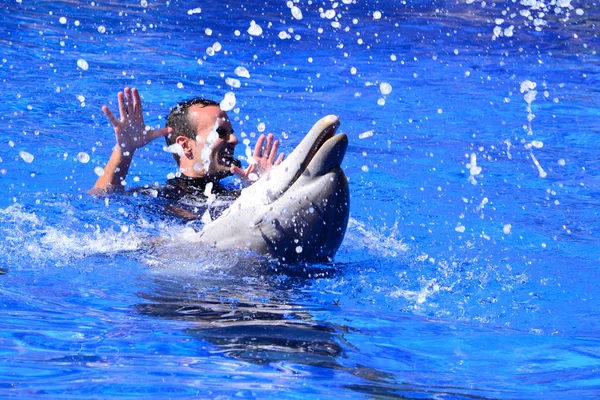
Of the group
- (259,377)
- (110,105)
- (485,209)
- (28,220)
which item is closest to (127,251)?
(28,220)

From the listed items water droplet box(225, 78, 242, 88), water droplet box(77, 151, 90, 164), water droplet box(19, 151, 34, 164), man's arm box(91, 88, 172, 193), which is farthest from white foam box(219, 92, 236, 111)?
man's arm box(91, 88, 172, 193)

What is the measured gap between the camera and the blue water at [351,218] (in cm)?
274

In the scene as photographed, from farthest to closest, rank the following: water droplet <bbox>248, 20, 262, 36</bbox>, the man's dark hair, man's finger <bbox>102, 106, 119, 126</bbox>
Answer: water droplet <bbox>248, 20, 262, 36</bbox> → the man's dark hair → man's finger <bbox>102, 106, 119, 126</bbox>

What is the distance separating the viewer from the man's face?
5.06 metres

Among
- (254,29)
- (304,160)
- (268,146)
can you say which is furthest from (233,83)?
(304,160)

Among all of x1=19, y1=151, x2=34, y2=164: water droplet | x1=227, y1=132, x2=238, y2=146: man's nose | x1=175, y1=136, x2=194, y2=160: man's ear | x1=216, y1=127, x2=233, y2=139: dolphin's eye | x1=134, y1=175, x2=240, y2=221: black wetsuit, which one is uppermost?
x1=216, y1=127, x2=233, y2=139: dolphin's eye

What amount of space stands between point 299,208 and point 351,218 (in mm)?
1698

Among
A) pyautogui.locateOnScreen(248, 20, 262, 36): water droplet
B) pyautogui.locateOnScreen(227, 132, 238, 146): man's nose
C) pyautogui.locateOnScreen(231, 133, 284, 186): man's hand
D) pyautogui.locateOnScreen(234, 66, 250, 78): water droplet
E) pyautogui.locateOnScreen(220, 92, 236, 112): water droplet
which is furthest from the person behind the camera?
pyautogui.locateOnScreen(248, 20, 262, 36): water droplet

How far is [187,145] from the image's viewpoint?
16.9 ft

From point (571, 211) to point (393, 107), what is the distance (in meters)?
2.49

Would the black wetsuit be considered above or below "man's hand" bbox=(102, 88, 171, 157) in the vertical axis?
below

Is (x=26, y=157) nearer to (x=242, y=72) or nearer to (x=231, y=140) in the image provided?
(x=231, y=140)

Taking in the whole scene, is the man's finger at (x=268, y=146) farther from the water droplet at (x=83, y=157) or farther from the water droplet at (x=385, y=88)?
the water droplet at (x=385, y=88)

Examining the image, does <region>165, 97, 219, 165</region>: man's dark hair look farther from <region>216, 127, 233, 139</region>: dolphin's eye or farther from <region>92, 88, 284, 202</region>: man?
<region>216, 127, 233, 139</region>: dolphin's eye
